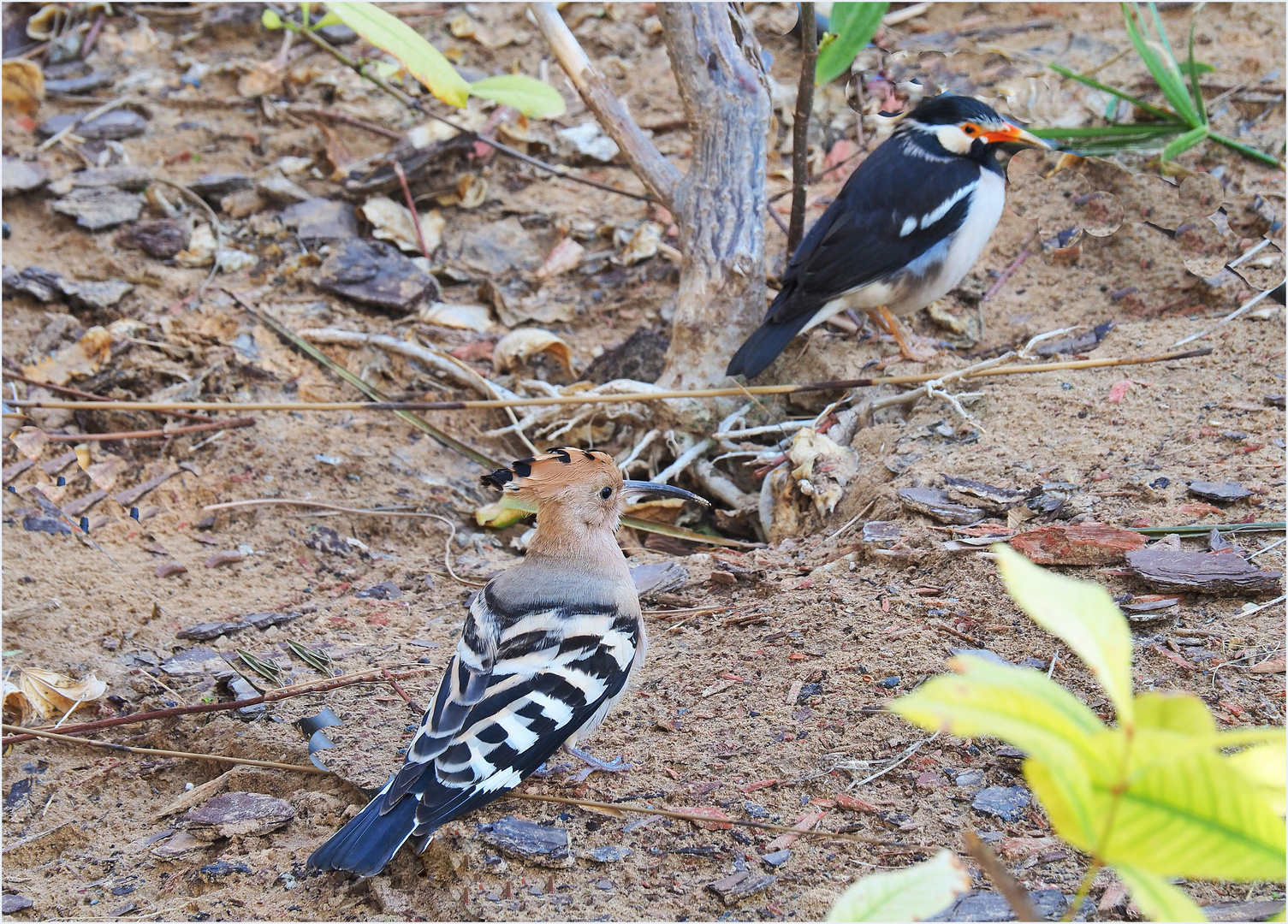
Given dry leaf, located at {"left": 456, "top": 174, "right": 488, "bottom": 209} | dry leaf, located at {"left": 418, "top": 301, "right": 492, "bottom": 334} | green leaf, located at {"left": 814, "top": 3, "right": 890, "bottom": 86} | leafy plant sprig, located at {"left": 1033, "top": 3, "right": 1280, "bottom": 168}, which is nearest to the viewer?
green leaf, located at {"left": 814, "top": 3, "right": 890, "bottom": 86}

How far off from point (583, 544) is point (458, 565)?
0.97 meters

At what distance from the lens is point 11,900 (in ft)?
7.79

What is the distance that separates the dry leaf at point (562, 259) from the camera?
5602 millimetres

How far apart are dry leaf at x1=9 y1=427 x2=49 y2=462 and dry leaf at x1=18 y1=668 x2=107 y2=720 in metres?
1.50

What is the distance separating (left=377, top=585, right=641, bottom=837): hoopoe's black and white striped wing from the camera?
2.43 m

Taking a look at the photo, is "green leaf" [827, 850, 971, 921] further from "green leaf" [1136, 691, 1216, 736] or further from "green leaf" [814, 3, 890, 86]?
"green leaf" [814, 3, 890, 86]

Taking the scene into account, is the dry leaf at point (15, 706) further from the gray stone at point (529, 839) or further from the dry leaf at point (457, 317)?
the dry leaf at point (457, 317)

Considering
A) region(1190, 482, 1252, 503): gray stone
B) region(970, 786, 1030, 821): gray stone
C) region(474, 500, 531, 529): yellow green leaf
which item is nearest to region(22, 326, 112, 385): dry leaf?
region(474, 500, 531, 529): yellow green leaf

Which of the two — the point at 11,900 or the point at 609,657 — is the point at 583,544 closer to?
the point at 609,657

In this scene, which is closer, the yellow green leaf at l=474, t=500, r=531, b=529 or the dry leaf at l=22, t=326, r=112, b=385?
the yellow green leaf at l=474, t=500, r=531, b=529

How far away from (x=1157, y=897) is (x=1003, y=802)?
154 centimetres

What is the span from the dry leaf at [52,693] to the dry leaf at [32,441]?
4.93 feet

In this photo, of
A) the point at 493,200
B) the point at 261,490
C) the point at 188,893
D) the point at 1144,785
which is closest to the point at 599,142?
the point at 493,200

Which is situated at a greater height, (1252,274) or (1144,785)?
(1144,785)
